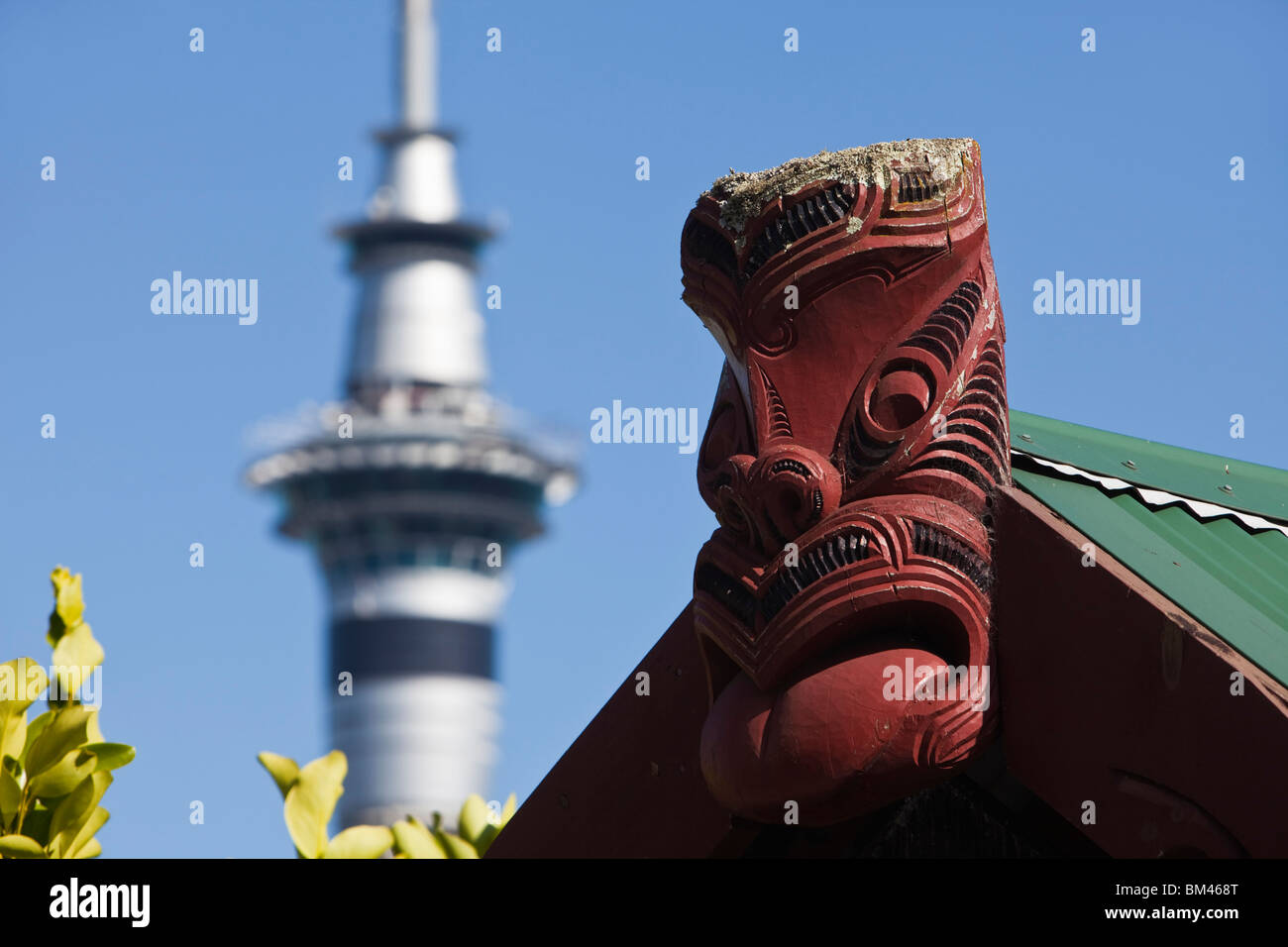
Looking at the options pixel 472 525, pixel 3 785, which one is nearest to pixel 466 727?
pixel 472 525

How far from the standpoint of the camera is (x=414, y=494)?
97.3 metres

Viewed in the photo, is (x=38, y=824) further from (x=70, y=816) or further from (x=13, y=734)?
(x=13, y=734)

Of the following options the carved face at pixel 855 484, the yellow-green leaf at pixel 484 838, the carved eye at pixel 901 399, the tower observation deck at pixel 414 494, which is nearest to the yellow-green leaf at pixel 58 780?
the yellow-green leaf at pixel 484 838

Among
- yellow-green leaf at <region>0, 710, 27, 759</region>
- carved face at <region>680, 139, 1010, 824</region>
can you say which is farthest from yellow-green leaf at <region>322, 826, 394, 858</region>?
carved face at <region>680, 139, 1010, 824</region>

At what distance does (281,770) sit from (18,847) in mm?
1400

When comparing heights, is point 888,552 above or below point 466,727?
below

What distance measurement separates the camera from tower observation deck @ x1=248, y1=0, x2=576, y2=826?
298 feet

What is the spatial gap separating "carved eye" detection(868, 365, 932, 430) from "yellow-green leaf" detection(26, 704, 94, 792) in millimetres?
3007

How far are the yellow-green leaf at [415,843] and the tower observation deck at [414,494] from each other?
8164 cm

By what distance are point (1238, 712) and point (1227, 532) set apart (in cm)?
199

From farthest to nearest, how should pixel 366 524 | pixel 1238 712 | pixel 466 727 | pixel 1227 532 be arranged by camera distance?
pixel 366 524 < pixel 466 727 < pixel 1227 532 < pixel 1238 712

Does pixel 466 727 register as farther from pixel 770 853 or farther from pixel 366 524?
pixel 770 853

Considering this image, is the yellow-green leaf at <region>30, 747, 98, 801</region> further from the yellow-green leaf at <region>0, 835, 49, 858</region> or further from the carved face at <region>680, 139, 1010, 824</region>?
the carved face at <region>680, 139, 1010, 824</region>
